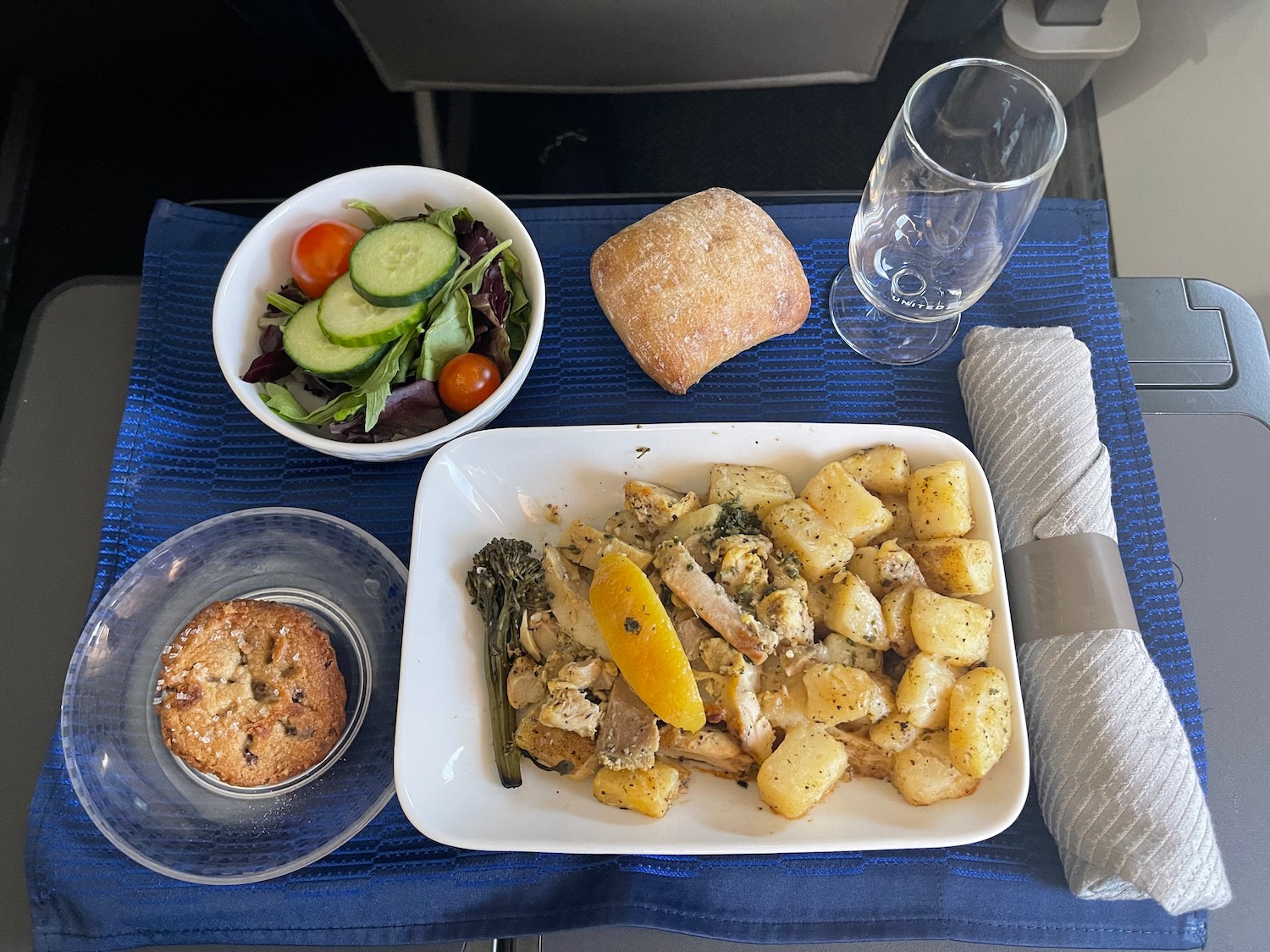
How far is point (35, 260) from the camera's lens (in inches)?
73.6

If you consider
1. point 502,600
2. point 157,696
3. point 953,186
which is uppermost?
point 953,186

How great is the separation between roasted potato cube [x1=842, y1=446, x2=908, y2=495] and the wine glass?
0.96ft

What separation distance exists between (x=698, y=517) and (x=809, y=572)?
0.58 feet

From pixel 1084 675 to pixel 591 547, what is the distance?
723mm

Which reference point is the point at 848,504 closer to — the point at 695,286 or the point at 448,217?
the point at 695,286

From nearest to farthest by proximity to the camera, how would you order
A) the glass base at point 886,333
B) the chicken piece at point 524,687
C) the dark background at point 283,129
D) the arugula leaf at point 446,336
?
the chicken piece at point 524,687, the arugula leaf at point 446,336, the glass base at point 886,333, the dark background at point 283,129

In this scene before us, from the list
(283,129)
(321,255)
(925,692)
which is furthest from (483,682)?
(283,129)

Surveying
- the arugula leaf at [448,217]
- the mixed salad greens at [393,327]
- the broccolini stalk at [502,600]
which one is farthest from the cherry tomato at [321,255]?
the broccolini stalk at [502,600]

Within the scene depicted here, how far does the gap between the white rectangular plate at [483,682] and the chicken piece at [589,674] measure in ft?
0.47

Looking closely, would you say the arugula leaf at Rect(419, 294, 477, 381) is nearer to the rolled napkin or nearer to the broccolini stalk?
the broccolini stalk

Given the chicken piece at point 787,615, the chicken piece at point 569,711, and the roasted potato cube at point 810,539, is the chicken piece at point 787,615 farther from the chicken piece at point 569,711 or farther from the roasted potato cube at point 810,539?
the chicken piece at point 569,711

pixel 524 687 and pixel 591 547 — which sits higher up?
pixel 591 547

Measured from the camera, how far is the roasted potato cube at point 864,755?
3.80 ft

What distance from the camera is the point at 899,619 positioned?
3.89 feet
